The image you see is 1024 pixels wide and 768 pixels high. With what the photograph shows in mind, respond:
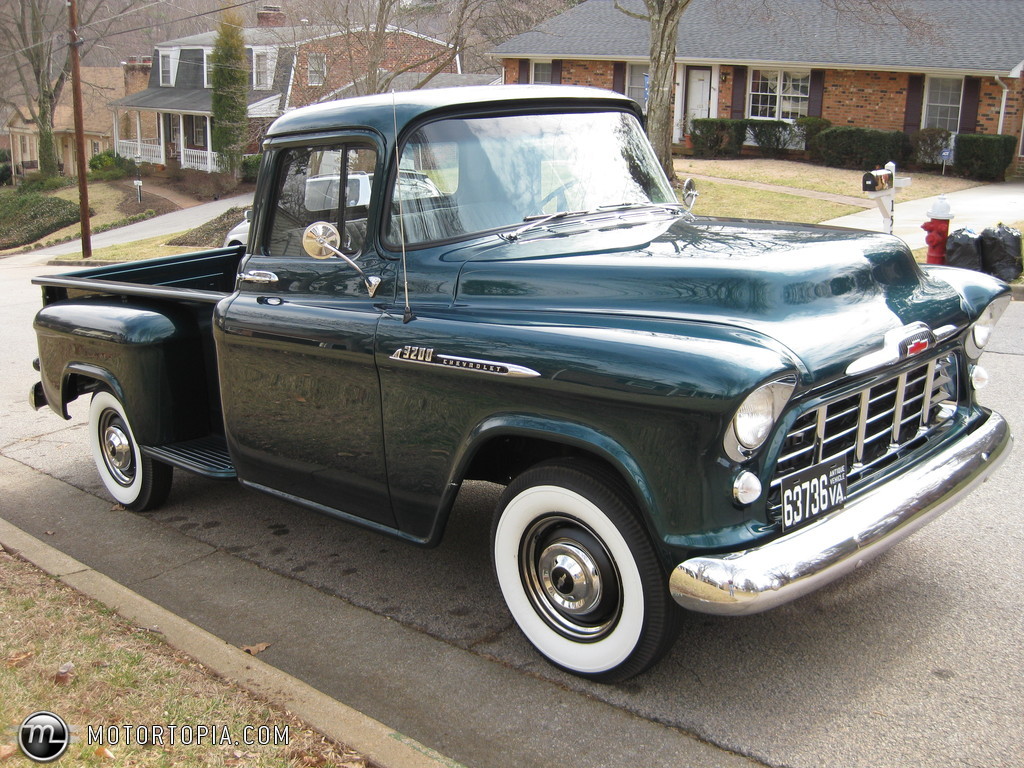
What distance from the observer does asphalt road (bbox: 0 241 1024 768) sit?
3.29 metres

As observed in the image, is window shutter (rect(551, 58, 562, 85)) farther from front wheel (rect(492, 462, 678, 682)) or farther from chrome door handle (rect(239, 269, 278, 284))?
front wheel (rect(492, 462, 678, 682))

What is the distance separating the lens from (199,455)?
5.33m

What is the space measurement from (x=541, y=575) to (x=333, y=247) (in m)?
1.63

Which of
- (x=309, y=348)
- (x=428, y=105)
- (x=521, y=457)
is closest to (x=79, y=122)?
(x=309, y=348)

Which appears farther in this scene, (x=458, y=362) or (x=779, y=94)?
(x=779, y=94)

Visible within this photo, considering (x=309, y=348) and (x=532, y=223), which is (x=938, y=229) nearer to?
(x=532, y=223)

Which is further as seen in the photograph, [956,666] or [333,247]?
[333,247]

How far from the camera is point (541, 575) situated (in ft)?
12.3

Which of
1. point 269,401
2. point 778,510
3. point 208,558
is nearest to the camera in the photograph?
point 778,510

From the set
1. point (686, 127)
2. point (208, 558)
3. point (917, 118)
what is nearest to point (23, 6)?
point (686, 127)

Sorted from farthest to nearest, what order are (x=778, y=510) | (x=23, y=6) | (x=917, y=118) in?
1. (x=23, y=6)
2. (x=917, y=118)
3. (x=778, y=510)

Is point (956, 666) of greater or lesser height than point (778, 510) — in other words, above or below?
below

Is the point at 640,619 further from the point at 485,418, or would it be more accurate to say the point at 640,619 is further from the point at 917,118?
the point at 917,118

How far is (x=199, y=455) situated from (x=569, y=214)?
241 cm
